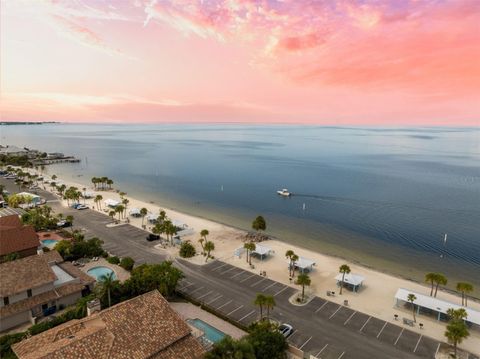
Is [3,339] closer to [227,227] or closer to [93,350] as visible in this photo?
[93,350]

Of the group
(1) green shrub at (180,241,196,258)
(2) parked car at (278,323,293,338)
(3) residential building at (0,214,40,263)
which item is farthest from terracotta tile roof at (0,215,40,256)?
(2) parked car at (278,323,293,338)

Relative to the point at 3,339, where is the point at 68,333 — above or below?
above

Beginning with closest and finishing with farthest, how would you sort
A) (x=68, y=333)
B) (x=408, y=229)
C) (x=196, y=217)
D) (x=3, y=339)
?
(x=68, y=333)
(x=3, y=339)
(x=408, y=229)
(x=196, y=217)

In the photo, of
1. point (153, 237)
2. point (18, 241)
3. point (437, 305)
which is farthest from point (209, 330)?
point (18, 241)

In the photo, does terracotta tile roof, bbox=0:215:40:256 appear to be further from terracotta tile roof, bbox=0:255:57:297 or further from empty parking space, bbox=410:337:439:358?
empty parking space, bbox=410:337:439:358

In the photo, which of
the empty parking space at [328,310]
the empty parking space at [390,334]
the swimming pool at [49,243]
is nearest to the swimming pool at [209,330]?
the empty parking space at [328,310]

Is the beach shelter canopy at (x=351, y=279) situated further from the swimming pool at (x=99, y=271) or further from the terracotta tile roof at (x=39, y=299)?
the terracotta tile roof at (x=39, y=299)

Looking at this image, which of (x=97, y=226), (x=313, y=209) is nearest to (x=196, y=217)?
(x=97, y=226)

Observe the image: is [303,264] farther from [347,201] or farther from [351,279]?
[347,201]
